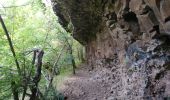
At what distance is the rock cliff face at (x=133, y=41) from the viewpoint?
7352mm

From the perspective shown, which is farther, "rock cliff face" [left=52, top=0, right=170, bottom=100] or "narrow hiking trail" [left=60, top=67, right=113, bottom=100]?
"narrow hiking trail" [left=60, top=67, right=113, bottom=100]

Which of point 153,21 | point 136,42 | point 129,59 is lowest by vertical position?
point 129,59

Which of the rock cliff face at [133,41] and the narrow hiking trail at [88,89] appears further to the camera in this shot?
the narrow hiking trail at [88,89]

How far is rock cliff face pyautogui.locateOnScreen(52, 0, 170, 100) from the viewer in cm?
735

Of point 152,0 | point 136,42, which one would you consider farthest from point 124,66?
point 152,0

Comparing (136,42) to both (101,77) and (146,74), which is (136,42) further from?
(101,77)

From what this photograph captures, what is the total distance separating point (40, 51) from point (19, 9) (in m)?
2.89

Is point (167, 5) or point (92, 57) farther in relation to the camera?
point (92, 57)

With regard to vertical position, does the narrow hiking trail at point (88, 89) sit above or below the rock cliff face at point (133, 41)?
below

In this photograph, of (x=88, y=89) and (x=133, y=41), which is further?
(x=88, y=89)

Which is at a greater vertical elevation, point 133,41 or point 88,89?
point 133,41

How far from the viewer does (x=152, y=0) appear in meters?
6.60

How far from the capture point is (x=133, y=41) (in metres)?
9.42

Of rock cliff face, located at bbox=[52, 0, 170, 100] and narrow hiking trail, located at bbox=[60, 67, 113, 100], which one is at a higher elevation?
rock cliff face, located at bbox=[52, 0, 170, 100]
